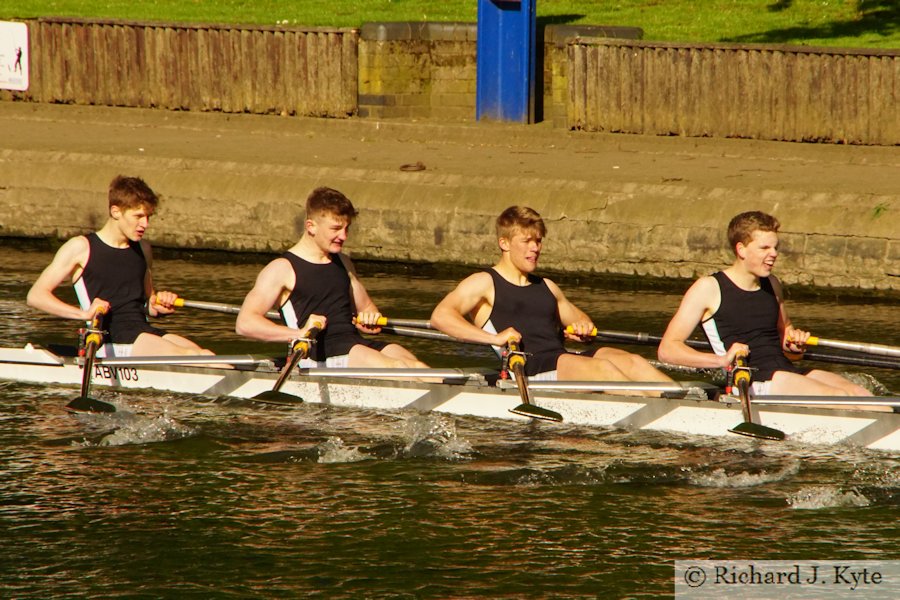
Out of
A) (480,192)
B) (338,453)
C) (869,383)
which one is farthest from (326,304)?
(480,192)

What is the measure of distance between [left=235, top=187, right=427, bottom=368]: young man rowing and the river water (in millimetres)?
396

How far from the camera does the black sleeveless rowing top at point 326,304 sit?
1026 cm

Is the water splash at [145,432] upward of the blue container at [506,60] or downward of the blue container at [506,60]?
downward

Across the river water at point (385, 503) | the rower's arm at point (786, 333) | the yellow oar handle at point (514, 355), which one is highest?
the rower's arm at point (786, 333)

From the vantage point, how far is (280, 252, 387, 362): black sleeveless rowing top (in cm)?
1026

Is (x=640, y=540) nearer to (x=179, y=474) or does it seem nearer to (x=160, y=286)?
(x=179, y=474)

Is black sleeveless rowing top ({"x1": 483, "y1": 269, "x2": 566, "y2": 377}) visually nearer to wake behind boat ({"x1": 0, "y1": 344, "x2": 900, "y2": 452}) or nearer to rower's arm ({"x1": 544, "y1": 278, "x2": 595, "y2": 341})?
rower's arm ({"x1": 544, "y1": 278, "x2": 595, "y2": 341})

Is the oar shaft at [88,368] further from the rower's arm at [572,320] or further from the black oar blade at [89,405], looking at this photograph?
the rower's arm at [572,320]

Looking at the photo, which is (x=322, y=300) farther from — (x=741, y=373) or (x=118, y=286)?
(x=741, y=373)

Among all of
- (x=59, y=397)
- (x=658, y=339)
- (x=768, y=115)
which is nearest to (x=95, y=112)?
(x=768, y=115)

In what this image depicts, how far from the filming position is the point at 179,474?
366 inches

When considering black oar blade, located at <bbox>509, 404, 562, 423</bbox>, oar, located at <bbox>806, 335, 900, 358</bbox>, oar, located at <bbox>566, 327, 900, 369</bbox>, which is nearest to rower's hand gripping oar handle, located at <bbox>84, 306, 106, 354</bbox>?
black oar blade, located at <bbox>509, 404, 562, 423</bbox>

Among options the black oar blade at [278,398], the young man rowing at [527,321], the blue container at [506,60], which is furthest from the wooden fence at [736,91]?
the black oar blade at [278,398]

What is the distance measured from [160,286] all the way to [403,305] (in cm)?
253
